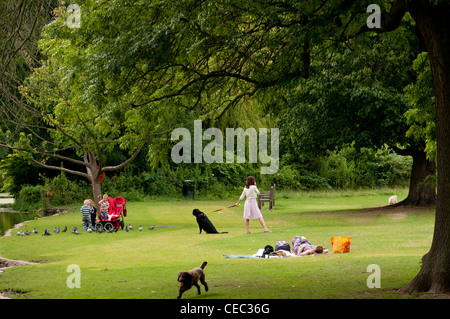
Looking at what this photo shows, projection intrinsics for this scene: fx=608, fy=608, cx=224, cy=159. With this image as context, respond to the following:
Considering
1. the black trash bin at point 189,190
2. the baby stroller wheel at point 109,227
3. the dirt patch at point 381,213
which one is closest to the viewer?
the baby stroller wheel at point 109,227

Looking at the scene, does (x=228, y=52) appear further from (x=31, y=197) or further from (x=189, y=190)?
(x=189, y=190)

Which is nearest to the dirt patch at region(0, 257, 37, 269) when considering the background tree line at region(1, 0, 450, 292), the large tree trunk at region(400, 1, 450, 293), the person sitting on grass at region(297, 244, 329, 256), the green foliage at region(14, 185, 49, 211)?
the background tree line at region(1, 0, 450, 292)

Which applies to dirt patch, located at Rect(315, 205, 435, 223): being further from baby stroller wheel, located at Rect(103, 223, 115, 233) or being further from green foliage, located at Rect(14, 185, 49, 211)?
green foliage, located at Rect(14, 185, 49, 211)

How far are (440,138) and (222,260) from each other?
631cm

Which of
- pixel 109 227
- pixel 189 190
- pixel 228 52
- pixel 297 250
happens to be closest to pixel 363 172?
pixel 189 190

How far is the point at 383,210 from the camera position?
28297 millimetres

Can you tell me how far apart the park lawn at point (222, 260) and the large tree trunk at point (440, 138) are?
65 cm

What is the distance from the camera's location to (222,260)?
13969 millimetres

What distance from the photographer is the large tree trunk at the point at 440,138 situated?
9.16 meters

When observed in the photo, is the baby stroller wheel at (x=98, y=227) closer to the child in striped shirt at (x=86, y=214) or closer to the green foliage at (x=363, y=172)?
the child in striped shirt at (x=86, y=214)

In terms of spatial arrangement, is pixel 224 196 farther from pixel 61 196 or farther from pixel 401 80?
pixel 401 80

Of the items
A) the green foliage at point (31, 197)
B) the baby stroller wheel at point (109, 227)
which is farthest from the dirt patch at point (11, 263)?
the green foliage at point (31, 197)

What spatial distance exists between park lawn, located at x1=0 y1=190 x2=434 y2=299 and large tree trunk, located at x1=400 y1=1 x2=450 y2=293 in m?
0.65
